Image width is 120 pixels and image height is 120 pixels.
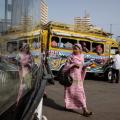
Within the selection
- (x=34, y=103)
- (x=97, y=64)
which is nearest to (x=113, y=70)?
(x=97, y=64)

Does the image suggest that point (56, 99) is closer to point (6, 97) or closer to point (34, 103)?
point (34, 103)

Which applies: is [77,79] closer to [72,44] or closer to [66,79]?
[66,79]

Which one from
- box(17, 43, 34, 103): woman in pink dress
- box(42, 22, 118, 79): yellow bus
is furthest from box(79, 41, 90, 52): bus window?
box(17, 43, 34, 103): woman in pink dress

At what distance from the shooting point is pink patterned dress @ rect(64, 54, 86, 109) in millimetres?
8953

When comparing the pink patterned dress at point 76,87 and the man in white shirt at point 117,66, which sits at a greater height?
the pink patterned dress at point 76,87

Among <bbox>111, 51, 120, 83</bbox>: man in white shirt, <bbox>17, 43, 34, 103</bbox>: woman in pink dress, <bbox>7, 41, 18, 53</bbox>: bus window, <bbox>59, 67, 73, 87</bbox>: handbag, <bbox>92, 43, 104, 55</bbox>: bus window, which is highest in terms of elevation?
<bbox>7, 41, 18, 53</bbox>: bus window

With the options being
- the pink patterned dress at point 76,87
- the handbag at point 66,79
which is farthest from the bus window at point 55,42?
the handbag at point 66,79

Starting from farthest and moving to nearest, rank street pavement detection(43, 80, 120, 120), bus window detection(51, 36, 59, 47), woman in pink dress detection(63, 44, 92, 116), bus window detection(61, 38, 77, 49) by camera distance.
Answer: bus window detection(61, 38, 77, 49)
bus window detection(51, 36, 59, 47)
woman in pink dress detection(63, 44, 92, 116)
street pavement detection(43, 80, 120, 120)

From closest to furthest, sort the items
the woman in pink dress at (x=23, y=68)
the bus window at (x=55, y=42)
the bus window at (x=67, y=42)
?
the woman in pink dress at (x=23, y=68), the bus window at (x=55, y=42), the bus window at (x=67, y=42)

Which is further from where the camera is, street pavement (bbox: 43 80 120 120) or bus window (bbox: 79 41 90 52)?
bus window (bbox: 79 41 90 52)

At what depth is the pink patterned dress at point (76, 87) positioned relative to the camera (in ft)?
29.4

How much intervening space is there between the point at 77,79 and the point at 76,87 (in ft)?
0.64

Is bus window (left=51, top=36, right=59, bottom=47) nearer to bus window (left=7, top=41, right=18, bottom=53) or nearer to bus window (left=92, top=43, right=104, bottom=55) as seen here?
bus window (left=92, top=43, right=104, bottom=55)

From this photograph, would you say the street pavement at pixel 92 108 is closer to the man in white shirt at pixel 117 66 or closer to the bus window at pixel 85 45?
the man in white shirt at pixel 117 66
